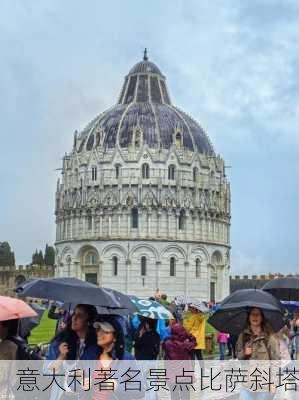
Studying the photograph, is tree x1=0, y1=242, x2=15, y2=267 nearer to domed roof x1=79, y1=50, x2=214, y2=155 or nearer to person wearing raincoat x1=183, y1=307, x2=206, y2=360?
domed roof x1=79, y1=50, x2=214, y2=155

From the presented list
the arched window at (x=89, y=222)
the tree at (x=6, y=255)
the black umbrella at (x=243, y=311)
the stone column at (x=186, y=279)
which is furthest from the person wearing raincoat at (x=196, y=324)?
the tree at (x=6, y=255)

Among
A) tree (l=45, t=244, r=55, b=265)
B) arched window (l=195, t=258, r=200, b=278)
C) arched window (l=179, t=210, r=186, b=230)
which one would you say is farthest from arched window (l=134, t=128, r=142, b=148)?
tree (l=45, t=244, r=55, b=265)

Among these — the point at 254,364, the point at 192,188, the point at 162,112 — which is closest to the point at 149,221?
the point at 192,188

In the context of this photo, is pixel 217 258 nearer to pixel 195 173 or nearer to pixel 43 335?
pixel 195 173

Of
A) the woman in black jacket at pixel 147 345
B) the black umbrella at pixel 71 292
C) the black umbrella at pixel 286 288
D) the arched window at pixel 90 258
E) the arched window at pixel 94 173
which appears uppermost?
the arched window at pixel 94 173

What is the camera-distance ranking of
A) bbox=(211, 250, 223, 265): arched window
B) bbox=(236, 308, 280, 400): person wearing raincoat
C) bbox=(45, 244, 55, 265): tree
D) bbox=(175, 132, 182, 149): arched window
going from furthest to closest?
bbox=(45, 244, 55, 265): tree < bbox=(211, 250, 223, 265): arched window < bbox=(175, 132, 182, 149): arched window < bbox=(236, 308, 280, 400): person wearing raincoat

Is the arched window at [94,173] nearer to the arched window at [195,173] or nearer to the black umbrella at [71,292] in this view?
the arched window at [195,173]

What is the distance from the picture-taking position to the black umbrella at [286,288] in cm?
1584

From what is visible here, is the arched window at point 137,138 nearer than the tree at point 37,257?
A: Yes

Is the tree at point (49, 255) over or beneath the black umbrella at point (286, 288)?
over

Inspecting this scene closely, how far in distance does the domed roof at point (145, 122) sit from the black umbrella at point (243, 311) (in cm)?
6862

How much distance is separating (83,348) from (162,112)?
244 feet

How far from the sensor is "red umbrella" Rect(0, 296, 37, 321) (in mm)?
7761

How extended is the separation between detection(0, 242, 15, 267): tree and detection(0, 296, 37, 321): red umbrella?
9125cm
